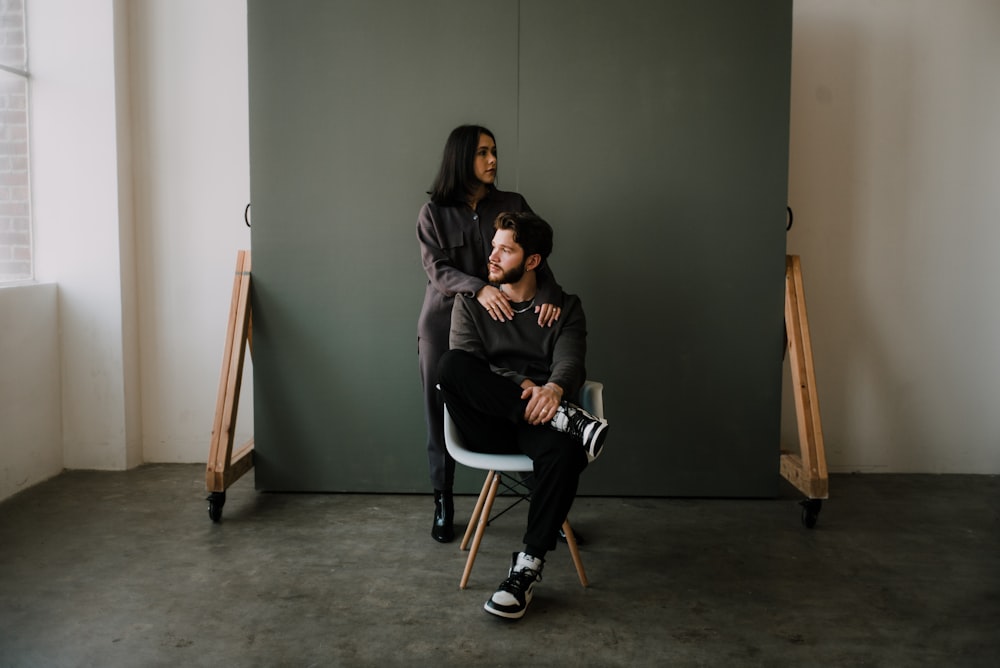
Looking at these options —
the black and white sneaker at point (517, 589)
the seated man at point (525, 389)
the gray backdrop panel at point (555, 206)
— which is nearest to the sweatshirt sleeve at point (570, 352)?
the seated man at point (525, 389)

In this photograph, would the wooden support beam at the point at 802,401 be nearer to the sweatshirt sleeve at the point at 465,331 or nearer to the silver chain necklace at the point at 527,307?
the silver chain necklace at the point at 527,307

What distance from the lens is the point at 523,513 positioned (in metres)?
3.62

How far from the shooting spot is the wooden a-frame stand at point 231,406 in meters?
3.42

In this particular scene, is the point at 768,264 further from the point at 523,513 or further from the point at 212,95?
the point at 212,95

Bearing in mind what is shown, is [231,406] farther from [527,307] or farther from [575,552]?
[575,552]

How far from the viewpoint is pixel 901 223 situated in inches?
163

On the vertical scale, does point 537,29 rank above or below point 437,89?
above

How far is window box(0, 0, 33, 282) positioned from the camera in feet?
12.9

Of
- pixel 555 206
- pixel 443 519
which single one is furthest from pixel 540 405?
pixel 555 206

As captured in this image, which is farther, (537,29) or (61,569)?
(537,29)

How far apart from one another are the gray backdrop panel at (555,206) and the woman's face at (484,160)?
16.6 inches

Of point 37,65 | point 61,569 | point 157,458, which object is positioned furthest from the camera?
point 157,458

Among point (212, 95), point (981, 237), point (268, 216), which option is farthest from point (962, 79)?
point (212, 95)

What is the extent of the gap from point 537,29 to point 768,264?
4.81ft
